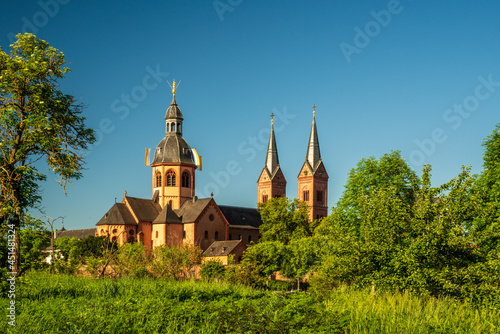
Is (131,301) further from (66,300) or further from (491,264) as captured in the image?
(491,264)

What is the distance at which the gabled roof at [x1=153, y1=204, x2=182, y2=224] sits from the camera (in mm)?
76394

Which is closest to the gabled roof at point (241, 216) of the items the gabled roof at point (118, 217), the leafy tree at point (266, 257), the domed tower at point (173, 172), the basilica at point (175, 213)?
the basilica at point (175, 213)

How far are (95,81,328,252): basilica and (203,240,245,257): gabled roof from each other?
0.30m

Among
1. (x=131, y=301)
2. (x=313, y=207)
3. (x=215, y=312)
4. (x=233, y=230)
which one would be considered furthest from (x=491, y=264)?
(x=313, y=207)

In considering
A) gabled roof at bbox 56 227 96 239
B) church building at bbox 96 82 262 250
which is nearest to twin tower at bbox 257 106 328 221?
church building at bbox 96 82 262 250

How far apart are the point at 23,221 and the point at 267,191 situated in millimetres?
98610

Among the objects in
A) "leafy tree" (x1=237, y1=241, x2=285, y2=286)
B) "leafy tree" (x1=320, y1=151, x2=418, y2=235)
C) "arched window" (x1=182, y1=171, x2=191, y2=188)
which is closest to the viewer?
"leafy tree" (x1=320, y1=151, x2=418, y2=235)

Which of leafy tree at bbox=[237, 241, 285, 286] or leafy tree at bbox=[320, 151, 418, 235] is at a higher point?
leafy tree at bbox=[320, 151, 418, 235]

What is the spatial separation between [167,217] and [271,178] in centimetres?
3683

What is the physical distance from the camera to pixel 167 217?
7644 centimetres

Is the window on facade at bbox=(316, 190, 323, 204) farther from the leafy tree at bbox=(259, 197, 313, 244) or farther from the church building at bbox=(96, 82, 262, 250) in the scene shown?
the leafy tree at bbox=(259, 197, 313, 244)

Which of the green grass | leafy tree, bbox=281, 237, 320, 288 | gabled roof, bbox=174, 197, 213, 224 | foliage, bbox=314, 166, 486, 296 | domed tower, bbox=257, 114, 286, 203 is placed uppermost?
domed tower, bbox=257, 114, 286, 203

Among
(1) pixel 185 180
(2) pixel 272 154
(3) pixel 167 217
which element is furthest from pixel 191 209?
(2) pixel 272 154

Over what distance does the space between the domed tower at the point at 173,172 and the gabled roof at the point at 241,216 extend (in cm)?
763
